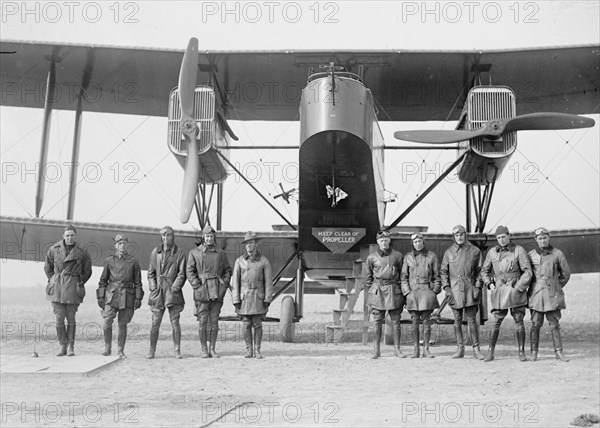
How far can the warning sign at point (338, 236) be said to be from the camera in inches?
439

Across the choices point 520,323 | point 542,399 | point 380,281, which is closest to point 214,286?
point 380,281

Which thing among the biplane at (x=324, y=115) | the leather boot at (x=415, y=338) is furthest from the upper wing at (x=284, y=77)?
the leather boot at (x=415, y=338)

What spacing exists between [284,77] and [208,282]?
16.5 ft

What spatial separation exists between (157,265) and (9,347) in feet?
9.88

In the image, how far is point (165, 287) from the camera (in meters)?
9.08

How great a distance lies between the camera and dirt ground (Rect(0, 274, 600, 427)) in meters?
5.04

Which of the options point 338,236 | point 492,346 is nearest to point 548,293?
point 492,346

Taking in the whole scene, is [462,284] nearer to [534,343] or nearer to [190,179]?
[534,343]

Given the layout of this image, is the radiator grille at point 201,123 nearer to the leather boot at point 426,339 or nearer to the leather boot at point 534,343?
the leather boot at point 426,339

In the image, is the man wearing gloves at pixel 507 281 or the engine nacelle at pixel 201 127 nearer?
the man wearing gloves at pixel 507 281

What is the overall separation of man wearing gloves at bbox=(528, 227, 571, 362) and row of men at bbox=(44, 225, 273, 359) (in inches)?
129

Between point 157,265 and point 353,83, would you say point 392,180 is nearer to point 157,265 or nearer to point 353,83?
point 353,83

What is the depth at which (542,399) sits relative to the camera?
5.78m

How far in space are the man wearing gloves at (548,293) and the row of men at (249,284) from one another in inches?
2.8
